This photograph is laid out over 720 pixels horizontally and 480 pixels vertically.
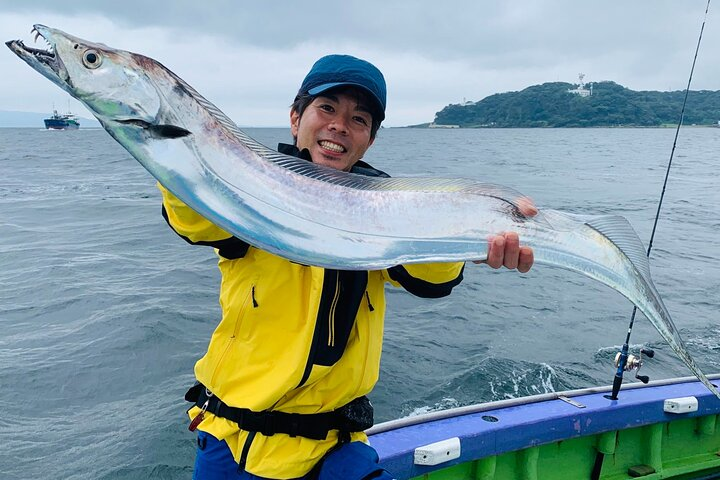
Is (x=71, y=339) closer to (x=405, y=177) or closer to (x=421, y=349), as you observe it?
(x=421, y=349)

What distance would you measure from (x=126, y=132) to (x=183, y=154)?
7.8 inches

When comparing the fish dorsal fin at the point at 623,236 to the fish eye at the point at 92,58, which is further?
the fish dorsal fin at the point at 623,236

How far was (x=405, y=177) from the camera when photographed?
2451mm

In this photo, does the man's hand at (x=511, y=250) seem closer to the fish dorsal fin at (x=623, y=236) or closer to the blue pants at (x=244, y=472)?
the fish dorsal fin at (x=623, y=236)

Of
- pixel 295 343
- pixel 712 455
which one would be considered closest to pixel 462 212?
pixel 295 343

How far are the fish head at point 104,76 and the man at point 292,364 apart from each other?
621 mm

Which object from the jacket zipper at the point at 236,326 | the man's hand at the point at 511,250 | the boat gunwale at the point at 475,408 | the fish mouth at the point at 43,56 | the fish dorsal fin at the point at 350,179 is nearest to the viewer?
the fish mouth at the point at 43,56

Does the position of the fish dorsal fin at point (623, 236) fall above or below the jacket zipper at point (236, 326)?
above

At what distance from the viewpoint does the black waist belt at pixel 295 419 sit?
2617 mm

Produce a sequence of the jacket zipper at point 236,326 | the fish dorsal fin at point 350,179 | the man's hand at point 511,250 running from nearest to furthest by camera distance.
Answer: the fish dorsal fin at point 350,179 → the man's hand at point 511,250 → the jacket zipper at point 236,326

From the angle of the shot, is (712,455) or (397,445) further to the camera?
(712,455)

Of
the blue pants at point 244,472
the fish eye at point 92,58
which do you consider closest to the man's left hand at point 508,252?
the blue pants at point 244,472

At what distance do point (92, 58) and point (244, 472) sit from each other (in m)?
1.90

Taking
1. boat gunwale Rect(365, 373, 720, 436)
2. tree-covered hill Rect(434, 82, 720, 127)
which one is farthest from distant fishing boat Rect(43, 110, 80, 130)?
boat gunwale Rect(365, 373, 720, 436)
